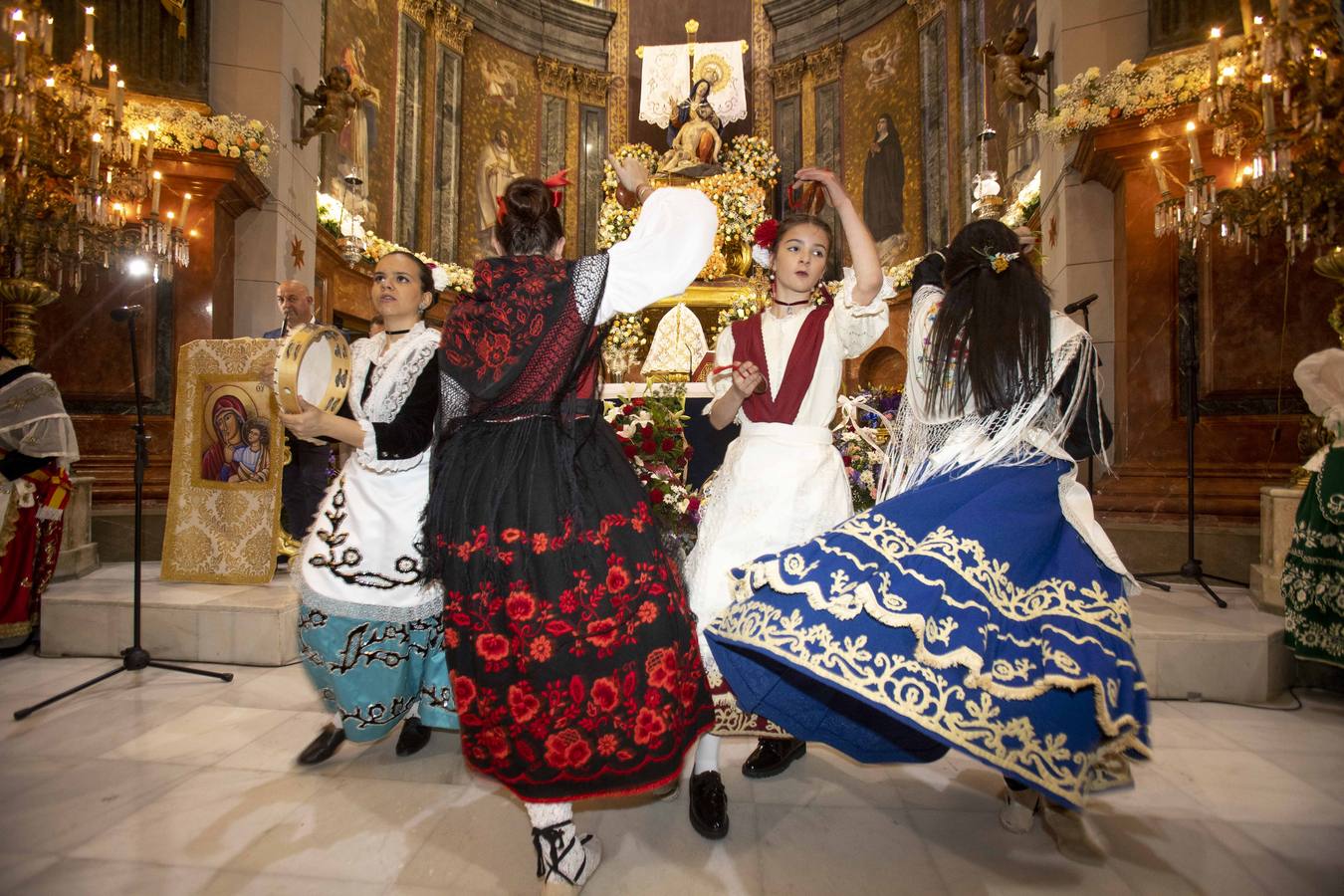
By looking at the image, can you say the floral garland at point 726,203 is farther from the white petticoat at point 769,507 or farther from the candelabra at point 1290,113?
the white petticoat at point 769,507

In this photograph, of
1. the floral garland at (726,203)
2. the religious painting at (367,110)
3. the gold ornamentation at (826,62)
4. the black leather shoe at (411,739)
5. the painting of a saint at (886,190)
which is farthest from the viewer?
the gold ornamentation at (826,62)

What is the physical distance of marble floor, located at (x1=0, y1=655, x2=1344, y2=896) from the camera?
2.15 meters

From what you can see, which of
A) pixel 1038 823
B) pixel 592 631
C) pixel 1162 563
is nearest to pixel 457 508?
pixel 592 631

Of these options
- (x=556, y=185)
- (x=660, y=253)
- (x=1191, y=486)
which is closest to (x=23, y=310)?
(x=556, y=185)

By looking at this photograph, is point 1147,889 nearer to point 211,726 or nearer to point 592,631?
point 592,631

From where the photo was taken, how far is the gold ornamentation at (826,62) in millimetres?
14023

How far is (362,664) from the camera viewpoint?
2.75 meters

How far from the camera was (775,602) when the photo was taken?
185cm

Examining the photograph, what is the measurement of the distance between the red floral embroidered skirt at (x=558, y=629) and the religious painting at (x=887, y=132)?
1138 centimetres

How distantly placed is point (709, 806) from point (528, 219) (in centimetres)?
199

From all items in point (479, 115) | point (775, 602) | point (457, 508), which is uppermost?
point (479, 115)

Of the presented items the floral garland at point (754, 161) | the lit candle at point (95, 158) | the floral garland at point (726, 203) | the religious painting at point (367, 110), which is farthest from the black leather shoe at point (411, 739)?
the floral garland at point (754, 161)

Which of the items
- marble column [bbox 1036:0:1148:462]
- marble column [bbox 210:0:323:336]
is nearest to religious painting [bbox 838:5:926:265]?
marble column [bbox 1036:0:1148:462]

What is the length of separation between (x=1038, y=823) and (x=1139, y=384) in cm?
455
